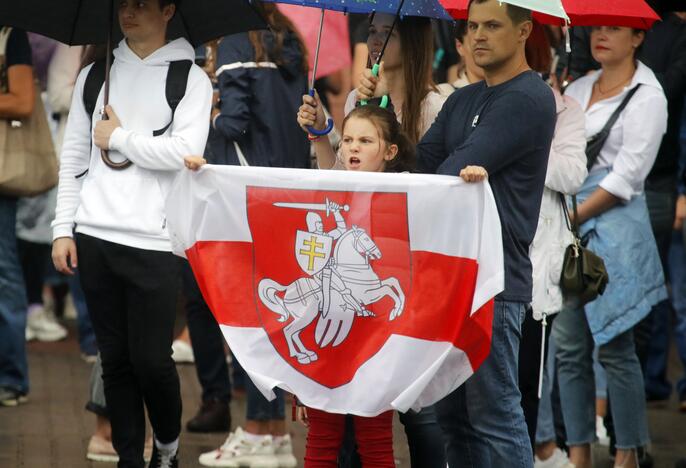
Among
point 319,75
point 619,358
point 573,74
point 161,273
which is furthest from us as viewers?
point 319,75

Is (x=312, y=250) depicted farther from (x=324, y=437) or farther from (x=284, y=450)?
(x=284, y=450)

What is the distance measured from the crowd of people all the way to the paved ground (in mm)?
151

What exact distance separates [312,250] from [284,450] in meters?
2.40

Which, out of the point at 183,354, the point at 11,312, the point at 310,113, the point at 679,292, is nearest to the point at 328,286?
the point at 310,113

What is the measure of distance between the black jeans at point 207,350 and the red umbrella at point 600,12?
2.46 m

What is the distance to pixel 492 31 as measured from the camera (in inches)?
187

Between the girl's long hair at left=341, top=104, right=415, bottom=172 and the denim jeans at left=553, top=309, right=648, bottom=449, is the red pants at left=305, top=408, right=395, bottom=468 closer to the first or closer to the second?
the girl's long hair at left=341, top=104, right=415, bottom=172

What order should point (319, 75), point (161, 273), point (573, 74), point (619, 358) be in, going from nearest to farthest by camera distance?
point (161, 273)
point (619, 358)
point (573, 74)
point (319, 75)

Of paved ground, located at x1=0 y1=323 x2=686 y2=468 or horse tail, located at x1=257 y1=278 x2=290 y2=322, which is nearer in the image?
horse tail, located at x1=257 y1=278 x2=290 y2=322

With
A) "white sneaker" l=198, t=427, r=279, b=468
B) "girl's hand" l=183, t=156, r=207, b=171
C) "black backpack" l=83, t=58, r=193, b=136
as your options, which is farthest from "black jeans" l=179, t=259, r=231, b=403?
"girl's hand" l=183, t=156, r=207, b=171

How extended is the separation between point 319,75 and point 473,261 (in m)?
4.06

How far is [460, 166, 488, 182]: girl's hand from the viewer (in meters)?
4.50

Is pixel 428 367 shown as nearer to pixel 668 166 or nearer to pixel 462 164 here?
pixel 462 164

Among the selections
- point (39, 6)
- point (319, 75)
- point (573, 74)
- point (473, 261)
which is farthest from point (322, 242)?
point (319, 75)
